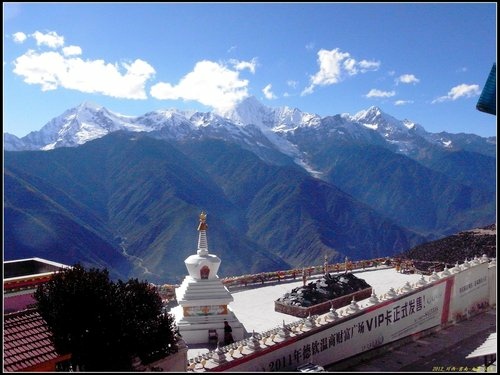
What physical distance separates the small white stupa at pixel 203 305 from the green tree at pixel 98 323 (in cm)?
538

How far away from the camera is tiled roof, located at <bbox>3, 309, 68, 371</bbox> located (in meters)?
12.7

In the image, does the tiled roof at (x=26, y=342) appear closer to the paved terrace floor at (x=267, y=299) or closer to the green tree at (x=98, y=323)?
the green tree at (x=98, y=323)

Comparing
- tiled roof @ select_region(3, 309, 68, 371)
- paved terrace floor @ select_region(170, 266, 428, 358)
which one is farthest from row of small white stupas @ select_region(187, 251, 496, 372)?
tiled roof @ select_region(3, 309, 68, 371)

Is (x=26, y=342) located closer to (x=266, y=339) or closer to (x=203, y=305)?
(x=266, y=339)

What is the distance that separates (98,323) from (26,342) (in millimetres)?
2053

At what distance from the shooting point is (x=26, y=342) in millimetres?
13570

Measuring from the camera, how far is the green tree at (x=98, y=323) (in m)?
14.5

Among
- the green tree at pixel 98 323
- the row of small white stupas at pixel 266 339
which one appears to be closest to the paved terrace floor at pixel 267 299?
the row of small white stupas at pixel 266 339

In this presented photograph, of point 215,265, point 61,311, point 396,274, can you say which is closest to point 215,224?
point 396,274

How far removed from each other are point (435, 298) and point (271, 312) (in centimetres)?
1007

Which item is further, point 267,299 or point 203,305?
point 267,299

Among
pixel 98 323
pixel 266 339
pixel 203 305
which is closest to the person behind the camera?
pixel 98 323

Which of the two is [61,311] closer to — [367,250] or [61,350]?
[61,350]

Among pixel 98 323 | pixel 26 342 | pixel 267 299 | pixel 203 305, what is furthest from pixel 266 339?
pixel 26 342
